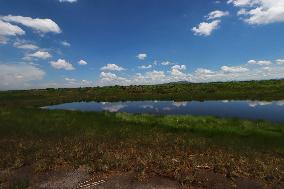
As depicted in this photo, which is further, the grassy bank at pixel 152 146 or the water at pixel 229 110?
the water at pixel 229 110

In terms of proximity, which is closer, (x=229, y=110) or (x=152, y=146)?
(x=152, y=146)

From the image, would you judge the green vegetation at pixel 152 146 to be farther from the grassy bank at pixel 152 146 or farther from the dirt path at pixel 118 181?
the dirt path at pixel 118 181

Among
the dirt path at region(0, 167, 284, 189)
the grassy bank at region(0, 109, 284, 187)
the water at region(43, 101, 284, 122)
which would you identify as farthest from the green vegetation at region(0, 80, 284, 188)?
the water at region(43, 101, 284, 122)

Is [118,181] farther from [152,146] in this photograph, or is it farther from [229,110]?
[229,110]

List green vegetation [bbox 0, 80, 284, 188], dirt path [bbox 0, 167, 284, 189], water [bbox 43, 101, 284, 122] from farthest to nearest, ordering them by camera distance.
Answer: water [bbox 43, 101, 284, 122] → green vegetation [bbox 0, 80, 284, 188] → dirt path [bbox 0, 167, 284, 189]

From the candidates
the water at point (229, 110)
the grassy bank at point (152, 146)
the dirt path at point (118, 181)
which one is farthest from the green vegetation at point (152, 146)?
the water at point (229, 110)

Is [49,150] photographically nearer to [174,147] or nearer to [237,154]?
[174,147]

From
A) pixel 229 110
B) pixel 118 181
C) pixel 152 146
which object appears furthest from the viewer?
pixel 229 110

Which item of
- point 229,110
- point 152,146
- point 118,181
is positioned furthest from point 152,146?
point 229,110

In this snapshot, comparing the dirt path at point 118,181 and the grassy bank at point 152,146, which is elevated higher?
the grassy bank at point 152,146

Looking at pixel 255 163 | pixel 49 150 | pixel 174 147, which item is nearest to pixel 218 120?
pixel 174 147

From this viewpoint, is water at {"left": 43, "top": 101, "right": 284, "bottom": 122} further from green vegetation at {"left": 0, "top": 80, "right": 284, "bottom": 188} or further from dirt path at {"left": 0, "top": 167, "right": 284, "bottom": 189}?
dirt path at {"left": 0, "top": 167, "right": 284, "bottom": 189}

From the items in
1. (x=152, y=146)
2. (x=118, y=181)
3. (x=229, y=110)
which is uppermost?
(x=229, y=110)

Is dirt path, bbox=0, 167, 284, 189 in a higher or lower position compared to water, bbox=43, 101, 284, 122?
lower
